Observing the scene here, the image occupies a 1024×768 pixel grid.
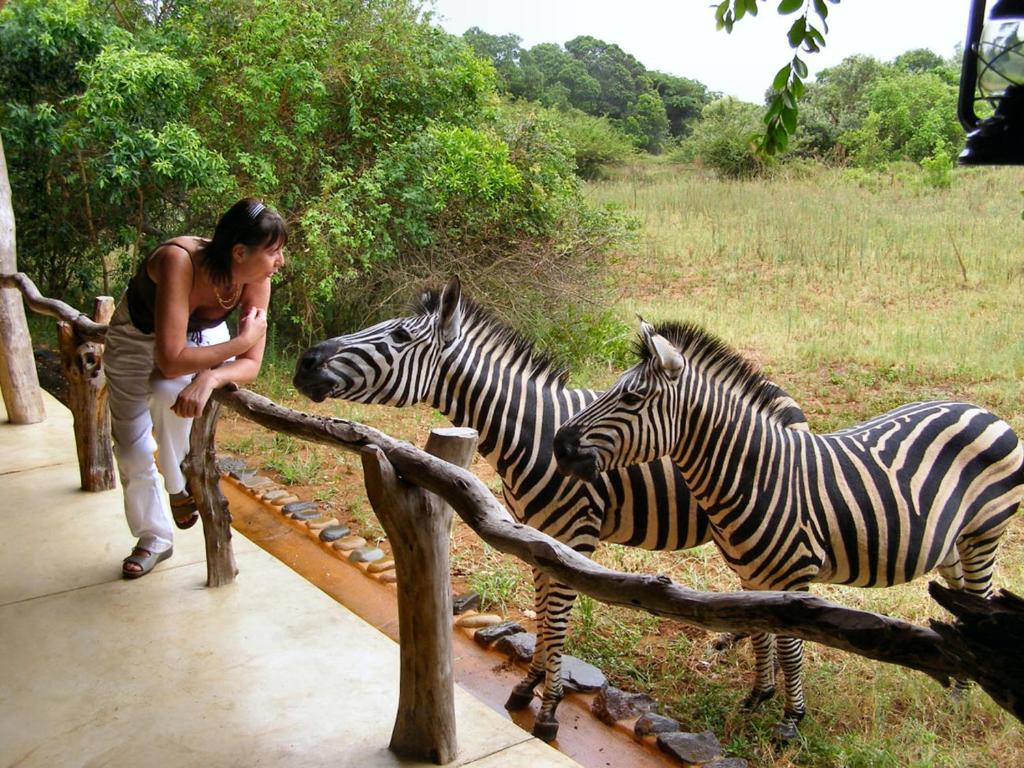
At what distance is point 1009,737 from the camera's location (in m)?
2.56

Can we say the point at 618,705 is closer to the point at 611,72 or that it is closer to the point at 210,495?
the point at 210,495

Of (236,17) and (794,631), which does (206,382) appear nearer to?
(794,631)

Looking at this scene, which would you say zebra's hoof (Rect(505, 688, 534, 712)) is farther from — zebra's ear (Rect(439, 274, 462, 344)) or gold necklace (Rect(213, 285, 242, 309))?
gold necklace (Rect(213, 285, 242, 309))

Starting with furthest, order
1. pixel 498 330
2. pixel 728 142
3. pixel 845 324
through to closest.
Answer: pixel 728 142, pixel 845 324, pixel 498 330

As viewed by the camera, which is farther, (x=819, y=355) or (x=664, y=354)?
(x=819, y=355)

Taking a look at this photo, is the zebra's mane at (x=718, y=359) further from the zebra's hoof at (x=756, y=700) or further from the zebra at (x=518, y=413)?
the zebra's hoof at (x=756, y=700)

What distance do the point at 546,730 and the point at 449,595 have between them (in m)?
0.93

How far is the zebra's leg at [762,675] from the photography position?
2.75 m

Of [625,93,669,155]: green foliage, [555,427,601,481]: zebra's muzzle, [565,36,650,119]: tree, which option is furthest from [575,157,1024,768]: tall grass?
[565,36,650,119]: tree

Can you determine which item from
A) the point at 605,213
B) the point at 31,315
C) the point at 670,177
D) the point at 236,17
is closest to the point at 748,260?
the point at 605,213

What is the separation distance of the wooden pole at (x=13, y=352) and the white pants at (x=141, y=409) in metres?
2.47

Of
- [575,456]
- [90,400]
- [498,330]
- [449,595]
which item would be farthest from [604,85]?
[449,595]

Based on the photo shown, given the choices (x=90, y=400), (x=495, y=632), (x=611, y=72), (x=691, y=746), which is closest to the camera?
(x=691, y=746)

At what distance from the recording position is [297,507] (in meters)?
4.59
